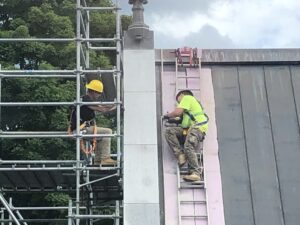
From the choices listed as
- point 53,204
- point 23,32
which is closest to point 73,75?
point 53,204

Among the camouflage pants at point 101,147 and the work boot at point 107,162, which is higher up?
the camouflage pants at point 101,147

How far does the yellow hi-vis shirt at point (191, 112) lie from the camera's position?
978 centimetres

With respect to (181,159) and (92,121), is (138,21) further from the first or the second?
(181,159)

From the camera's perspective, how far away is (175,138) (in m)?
9.71

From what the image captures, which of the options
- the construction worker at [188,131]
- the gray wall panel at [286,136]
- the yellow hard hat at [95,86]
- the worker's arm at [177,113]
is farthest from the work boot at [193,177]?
the yellow hard hat at [95,86]

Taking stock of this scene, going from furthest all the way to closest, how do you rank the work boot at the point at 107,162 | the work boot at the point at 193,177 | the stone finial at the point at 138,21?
Answer: 1. the work boot at the point at 107,162
2. the stone finial at the point at 138,21
3. the work boot at the point at 193,177

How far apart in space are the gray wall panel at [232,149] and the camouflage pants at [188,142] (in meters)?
0.44

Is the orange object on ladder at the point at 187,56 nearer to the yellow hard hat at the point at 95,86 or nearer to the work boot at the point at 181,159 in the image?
the yellow hard hat at the point at 95,86

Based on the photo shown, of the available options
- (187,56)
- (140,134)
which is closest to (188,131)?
(140,134)

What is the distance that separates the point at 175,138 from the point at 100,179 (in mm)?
1377

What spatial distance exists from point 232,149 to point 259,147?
17.6 inches

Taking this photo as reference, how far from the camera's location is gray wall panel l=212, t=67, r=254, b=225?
30.3 feet

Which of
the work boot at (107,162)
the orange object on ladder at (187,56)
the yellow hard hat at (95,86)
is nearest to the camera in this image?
the work boot at (107,162)

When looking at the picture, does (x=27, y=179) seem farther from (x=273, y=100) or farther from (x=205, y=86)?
(x=273, y=100)
